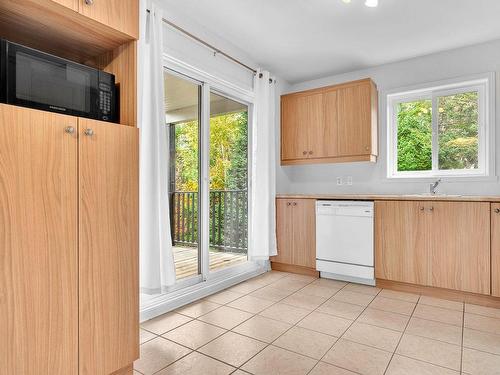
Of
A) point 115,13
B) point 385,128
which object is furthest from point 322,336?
point 385,128

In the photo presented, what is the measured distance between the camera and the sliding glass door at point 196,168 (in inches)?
116

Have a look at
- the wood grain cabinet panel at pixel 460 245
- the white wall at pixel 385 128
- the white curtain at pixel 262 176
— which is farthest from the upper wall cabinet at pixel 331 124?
the wood grain cabinet panel at pixel 460 245

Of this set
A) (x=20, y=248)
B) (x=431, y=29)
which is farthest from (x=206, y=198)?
(x=431, y=29)

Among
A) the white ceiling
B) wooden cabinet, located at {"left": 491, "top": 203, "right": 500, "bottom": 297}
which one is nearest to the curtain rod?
the white ceiling

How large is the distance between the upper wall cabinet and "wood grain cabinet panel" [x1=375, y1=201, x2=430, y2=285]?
29.6 inches

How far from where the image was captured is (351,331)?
2.20 metres

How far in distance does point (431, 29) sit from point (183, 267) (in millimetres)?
3324

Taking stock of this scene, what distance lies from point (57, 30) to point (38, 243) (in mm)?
998

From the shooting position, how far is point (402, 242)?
3.04 meters

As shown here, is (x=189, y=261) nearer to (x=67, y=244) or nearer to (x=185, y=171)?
(x=185, y=171)

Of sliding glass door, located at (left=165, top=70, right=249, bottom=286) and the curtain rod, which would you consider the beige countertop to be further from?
the curtain rod

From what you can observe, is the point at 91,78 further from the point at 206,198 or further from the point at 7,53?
the point at 206,198

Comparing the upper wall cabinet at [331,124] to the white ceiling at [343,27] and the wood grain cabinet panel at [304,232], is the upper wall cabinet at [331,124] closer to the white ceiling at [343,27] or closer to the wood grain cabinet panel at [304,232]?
the white ceiling at [343,27]

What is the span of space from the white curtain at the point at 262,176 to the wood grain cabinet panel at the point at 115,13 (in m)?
2.15
